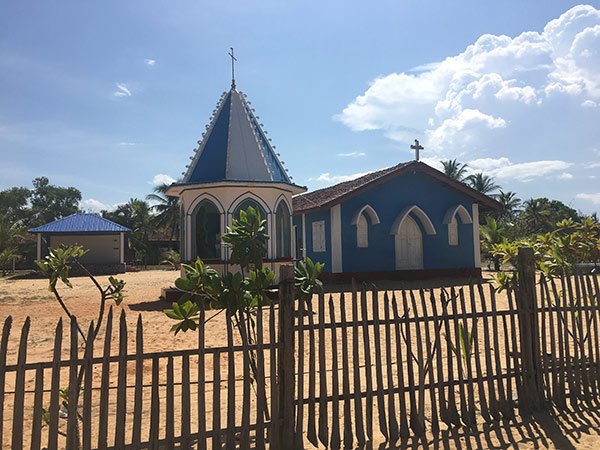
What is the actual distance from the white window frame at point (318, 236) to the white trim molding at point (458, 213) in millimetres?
5139

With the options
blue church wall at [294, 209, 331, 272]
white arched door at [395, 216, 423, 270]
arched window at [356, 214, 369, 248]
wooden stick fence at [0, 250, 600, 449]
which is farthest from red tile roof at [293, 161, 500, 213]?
wooden stick fence at [0, 250, 600, 449]

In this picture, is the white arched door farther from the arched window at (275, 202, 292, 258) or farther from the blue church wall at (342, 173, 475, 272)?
the arched window at (275, 202, 292, 258)

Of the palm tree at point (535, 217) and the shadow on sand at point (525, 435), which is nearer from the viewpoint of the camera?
the shadow on sand at point (525, 435)

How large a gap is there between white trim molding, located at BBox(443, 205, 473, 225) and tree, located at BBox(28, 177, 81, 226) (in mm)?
58259

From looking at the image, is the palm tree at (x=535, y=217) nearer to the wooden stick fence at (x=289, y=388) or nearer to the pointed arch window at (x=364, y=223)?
the pointed arch window at (x=364, y=223)

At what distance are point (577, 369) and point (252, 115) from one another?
11.3 m

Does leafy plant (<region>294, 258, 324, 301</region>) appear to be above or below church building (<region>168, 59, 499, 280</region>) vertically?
below

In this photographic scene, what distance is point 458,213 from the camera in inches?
766

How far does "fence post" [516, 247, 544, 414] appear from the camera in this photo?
479cm

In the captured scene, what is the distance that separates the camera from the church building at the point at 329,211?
12.9 m

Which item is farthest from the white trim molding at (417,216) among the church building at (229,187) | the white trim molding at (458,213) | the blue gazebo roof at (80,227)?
the blue gazebo roof at (80,227)

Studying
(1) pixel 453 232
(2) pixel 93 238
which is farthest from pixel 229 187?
(2) pixel 93 238

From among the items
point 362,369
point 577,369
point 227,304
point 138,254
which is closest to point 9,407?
point 227,304

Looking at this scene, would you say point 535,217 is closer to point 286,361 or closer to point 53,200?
point 286,361
